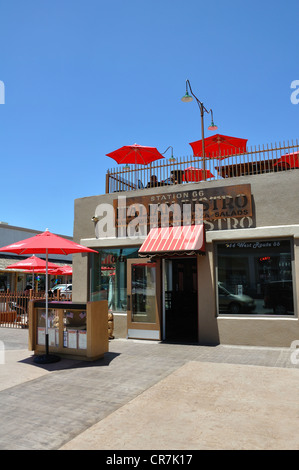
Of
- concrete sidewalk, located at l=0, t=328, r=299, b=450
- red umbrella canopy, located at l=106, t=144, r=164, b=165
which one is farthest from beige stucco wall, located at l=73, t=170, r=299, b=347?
red umbrella canopy, located at l=106, t=144, r=164, b=165

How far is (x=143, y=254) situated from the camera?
988 centimetres

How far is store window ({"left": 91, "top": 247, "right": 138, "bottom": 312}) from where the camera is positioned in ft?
A: 37.1

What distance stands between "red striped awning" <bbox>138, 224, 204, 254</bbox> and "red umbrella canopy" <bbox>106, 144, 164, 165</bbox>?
4075mm

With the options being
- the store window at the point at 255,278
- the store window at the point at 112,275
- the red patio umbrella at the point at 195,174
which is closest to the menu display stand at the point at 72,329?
the store window at the point at 112,275

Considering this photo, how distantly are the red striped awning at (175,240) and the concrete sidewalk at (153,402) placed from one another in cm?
261

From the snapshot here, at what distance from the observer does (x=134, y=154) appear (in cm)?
1368

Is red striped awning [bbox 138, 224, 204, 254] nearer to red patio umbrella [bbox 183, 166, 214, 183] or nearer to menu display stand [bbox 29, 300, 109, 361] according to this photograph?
red patio umbrella [bbox 183, 166, 214, 183]

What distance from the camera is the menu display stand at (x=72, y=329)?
803cm

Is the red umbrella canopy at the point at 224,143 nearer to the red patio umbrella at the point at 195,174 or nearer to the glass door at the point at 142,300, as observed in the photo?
the red patio umbrella at the point at 195,174

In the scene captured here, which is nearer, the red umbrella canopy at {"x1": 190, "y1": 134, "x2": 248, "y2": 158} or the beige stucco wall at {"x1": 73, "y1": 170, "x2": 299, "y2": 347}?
the beige stucco wall at {"x1": 73, "y1": 170, "x2": 299, "y2": 347}

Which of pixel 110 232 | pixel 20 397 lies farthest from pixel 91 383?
pixel 110 232

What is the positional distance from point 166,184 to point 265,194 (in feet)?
10.4

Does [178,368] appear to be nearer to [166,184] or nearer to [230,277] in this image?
[230,277]

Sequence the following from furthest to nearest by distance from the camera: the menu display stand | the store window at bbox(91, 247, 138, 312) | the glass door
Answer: the store window at bbox(91, 247, 138, 312) < the glass door < the menu display stand
